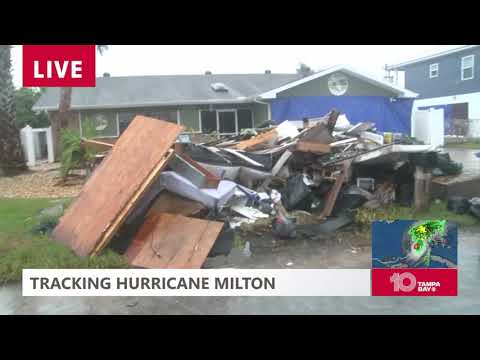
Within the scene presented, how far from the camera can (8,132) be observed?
3.61 meters

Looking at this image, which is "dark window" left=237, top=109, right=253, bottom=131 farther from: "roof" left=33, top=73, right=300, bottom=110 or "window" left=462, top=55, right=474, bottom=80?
"window" left=462, top=55, right=474, bottom=80

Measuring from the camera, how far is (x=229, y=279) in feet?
11.0

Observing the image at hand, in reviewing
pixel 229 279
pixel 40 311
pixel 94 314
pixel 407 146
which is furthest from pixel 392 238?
pixel 40 311

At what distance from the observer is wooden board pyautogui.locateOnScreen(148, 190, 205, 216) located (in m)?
3.95

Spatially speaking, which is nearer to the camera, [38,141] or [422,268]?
[422,268]

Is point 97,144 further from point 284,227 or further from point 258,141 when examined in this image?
point 284,227

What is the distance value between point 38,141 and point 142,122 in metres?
0.93

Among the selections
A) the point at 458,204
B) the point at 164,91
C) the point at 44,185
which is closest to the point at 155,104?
the point at 164,91

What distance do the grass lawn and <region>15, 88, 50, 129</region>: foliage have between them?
652 mm

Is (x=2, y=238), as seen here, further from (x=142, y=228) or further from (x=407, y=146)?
(x=407, y=146)

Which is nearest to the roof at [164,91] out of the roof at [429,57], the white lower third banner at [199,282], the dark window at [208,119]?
the dark window at [208,119]

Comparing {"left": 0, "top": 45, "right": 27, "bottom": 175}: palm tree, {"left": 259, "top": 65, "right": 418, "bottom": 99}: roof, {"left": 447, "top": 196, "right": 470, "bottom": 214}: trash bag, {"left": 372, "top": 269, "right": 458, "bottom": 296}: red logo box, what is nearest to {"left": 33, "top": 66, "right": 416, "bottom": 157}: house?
{"left": 259, "top": 65, "right": 418, "bottom": 99}: roof

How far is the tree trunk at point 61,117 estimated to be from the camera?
3.50 metres

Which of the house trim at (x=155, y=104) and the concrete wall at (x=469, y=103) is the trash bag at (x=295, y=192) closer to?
the house trim at (x=155, y=104)
